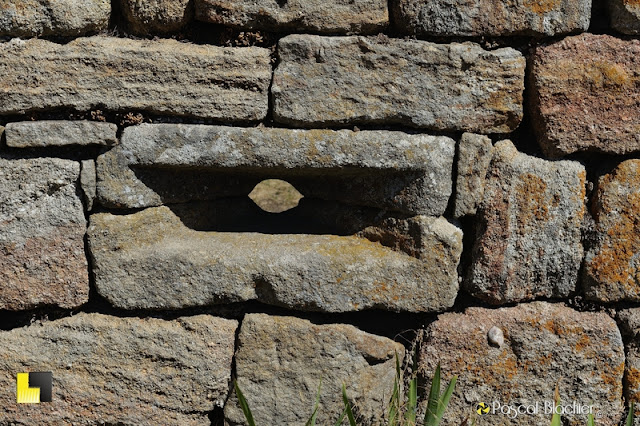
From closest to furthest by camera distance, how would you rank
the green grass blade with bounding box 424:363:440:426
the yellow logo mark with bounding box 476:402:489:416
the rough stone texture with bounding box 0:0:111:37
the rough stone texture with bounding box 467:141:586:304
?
1. the rough stone texture with bounding box 0:0:111:37
2. the green grass blade with bounding box 424:363:440:426
3. the rough stone texture with bounding box 467:141:586:304
4. the yellow logo mark with bounding box 476:402:489:416

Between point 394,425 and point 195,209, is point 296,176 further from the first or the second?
point 394,425

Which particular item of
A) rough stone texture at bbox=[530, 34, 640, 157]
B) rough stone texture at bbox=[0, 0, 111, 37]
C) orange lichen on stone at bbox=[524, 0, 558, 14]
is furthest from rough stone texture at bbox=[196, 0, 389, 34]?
rough stone texture at bbox=[530, 34, 640, 157]

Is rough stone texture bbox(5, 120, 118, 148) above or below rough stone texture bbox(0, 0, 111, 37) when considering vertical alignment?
below

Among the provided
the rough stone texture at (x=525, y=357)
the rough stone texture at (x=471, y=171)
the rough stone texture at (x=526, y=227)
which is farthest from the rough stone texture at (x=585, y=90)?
the rough stone texture at (x=525, y=357)

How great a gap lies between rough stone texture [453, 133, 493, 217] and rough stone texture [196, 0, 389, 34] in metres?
0.49

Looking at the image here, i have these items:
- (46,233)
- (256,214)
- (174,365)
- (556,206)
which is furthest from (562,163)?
(46,233)

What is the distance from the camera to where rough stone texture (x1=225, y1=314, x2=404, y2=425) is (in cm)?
231

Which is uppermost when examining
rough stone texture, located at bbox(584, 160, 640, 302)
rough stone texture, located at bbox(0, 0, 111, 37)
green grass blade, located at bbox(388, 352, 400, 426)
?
rough stone texture, located at bbox(0, 0, 111, 37)

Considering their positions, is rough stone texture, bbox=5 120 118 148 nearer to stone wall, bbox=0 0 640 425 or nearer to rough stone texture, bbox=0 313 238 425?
stone wall, bbox=0 0 640 425

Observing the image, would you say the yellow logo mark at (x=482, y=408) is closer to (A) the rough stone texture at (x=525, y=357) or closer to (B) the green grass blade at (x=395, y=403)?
(A) the rough stone texture at (x=525, y=357)

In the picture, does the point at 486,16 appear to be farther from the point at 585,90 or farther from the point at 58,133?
the point at 58,133

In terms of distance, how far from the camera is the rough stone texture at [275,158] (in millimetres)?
2174

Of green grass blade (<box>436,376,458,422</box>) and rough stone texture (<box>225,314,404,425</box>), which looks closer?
green grass blade (<box>436,376,458,422</box>)

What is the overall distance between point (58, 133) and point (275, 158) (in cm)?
69
